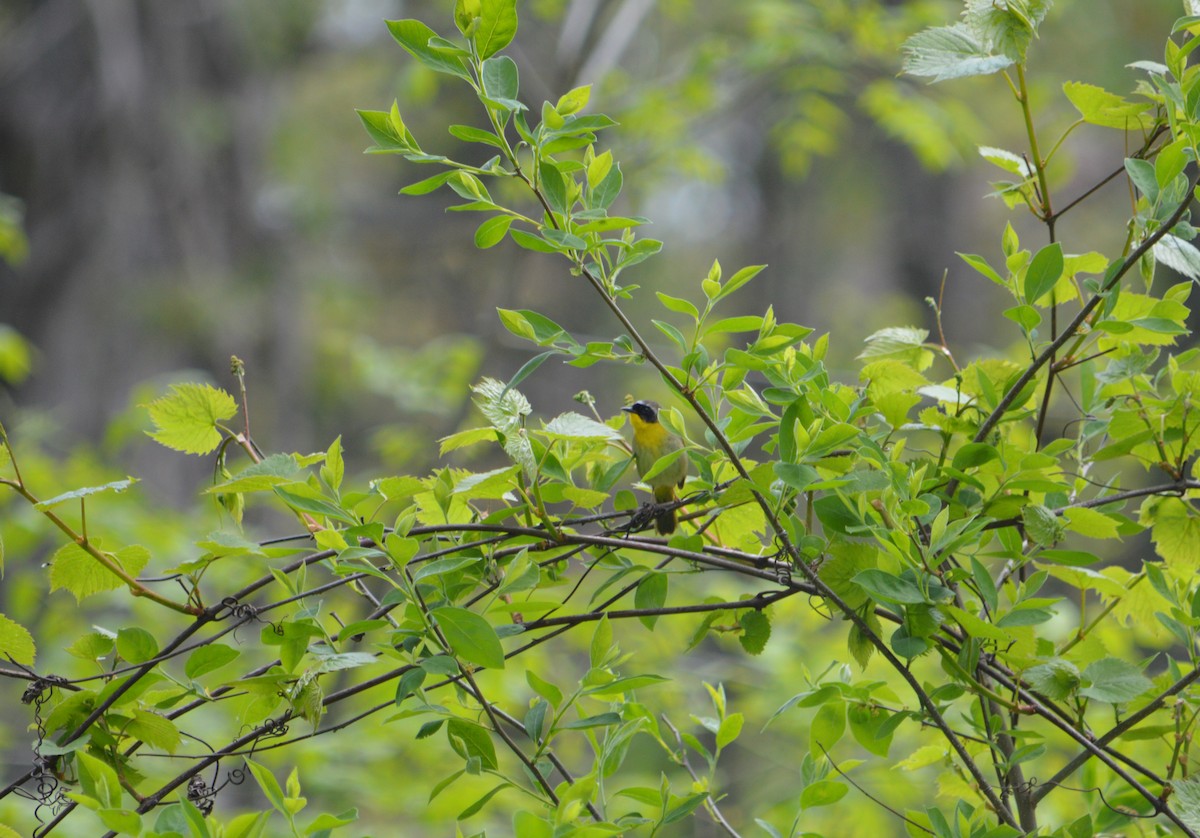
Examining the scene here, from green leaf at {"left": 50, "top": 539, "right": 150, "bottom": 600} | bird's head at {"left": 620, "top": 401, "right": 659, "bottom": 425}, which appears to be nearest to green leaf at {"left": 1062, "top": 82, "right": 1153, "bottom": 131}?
bird's head at {"left": 620, "top": 401, "right": 659, "bottom": 425}

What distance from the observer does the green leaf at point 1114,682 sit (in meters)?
1.03

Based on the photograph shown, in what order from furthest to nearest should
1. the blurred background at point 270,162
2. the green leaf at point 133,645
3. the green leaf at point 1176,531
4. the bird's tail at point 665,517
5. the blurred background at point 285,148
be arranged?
the blurred background at point 285,148, the blurred background at point 270,162, the bird's tail at point 665,517, the green leaf at point 1176,531, the green leaf at point 133,645

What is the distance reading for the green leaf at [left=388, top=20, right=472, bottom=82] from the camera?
37.6 inches

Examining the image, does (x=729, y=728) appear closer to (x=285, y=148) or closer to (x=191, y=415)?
(x=191, y=415)

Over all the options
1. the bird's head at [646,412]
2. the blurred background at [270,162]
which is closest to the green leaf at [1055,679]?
the bird's head at [646,412]

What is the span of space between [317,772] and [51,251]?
3.75 m

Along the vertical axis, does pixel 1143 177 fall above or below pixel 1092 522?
above

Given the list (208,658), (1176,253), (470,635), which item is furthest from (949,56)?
(208,658)

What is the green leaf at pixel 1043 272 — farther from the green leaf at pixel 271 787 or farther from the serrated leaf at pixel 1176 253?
the green leaf at pixel 271 787

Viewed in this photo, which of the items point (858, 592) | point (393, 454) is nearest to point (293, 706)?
point (858, 592)

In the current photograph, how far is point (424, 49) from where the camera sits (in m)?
0.97

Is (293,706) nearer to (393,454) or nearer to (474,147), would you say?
(393,454)

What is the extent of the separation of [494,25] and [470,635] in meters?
0.55

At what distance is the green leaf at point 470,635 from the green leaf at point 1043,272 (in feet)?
2.09
